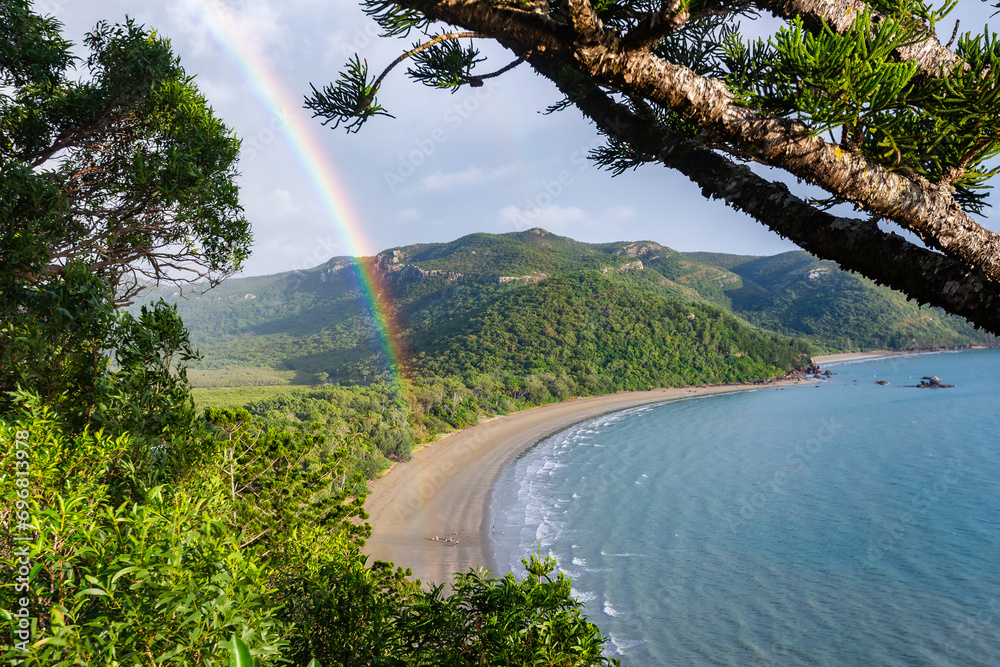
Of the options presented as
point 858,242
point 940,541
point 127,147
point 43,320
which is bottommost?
point 940,541

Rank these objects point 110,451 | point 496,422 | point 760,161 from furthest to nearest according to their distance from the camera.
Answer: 1. point 496,422
2. point 110,451
3. point 760,161

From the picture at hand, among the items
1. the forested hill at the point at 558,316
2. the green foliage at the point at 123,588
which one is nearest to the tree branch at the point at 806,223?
the green foliage at the point at 123,588

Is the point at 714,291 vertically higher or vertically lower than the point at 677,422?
higher

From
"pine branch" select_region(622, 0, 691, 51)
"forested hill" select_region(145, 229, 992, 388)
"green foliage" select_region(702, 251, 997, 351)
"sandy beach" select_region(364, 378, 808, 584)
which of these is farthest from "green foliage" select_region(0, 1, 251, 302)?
"green foliage" select_region(702, 251, 997, 351)

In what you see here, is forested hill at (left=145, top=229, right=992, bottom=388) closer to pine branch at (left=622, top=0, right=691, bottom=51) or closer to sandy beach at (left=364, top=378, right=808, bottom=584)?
sandy beach at (left=364, top=378, right=808, bottom=584)

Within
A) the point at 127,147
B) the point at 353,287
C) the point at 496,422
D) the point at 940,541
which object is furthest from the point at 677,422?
the point at 353,287

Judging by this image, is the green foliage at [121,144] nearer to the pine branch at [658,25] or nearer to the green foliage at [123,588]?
the green foliage at [123,588]

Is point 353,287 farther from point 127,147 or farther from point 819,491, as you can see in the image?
point 127,147
